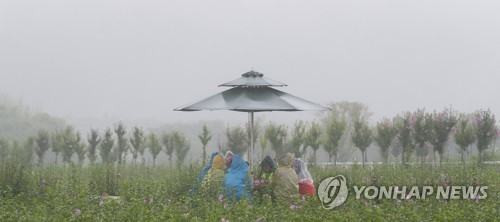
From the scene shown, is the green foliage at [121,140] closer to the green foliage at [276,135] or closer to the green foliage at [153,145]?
the green foliage at [153,145]

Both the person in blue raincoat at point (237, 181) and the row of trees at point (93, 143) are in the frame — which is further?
the row of trees at point (93, 143)

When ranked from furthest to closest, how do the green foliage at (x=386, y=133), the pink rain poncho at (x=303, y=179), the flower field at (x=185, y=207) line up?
the green foliage at (x=386, y=133) < the pink rain poncho at (x=303, y=179) < the flower field at (x=185, y=207)

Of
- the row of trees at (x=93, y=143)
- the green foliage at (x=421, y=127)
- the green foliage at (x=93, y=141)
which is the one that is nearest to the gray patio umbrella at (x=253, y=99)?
the green foliage at (x=421, y=127)

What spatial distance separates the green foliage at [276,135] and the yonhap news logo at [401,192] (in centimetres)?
1282

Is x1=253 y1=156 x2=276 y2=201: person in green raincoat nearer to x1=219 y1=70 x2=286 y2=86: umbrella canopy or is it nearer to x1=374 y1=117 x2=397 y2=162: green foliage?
x1=219 y1=70 x2=286 y2=86: umbrella canopy

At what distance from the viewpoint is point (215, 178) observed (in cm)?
981

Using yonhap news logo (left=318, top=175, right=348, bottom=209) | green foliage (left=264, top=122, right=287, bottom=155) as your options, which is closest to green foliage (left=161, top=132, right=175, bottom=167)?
green foliage (left=264, top=122, right=287, bottom=155)

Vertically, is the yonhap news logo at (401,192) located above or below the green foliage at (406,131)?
below

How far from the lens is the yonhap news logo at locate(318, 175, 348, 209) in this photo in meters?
9.08

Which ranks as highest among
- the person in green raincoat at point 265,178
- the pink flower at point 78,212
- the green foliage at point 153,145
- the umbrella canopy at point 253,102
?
the umbrella canopy at point 253,102

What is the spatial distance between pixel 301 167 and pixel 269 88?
1.55 metres

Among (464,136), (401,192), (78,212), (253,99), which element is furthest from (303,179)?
(464,136)

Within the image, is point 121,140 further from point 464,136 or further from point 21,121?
point 21,121

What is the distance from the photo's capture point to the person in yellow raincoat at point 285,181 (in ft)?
31.1
